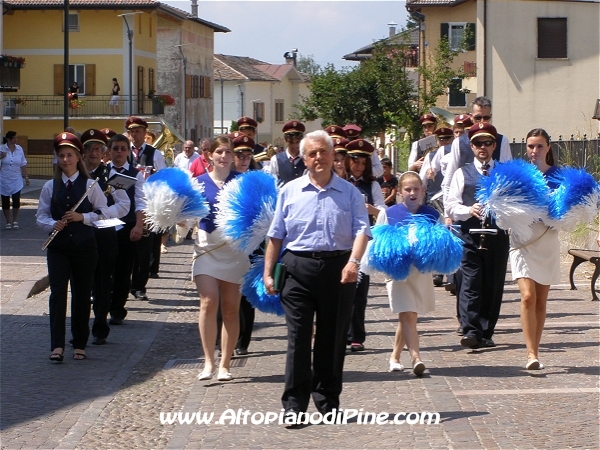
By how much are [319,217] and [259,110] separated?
10802 cm

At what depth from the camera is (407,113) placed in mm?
43906

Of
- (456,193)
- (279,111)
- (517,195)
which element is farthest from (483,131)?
(279,111)

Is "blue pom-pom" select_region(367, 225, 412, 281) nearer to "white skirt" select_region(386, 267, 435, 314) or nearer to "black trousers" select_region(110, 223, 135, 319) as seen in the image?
"white skirt" select_region(386, 267, 435, 314)

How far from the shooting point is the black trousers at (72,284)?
9.59 m

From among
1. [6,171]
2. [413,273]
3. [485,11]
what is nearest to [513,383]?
[413,273]

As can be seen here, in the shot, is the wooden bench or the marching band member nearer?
the marching band member

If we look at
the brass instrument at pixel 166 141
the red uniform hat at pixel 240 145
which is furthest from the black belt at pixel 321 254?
the brass instrument at pixel 166 141

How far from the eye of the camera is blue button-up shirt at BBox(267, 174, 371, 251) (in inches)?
281

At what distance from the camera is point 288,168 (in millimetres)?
11406

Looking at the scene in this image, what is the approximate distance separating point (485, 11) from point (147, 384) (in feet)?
112

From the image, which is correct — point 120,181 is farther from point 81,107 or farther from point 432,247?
point 81,107

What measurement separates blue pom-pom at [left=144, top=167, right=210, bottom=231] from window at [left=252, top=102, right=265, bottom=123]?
10377 centimetres

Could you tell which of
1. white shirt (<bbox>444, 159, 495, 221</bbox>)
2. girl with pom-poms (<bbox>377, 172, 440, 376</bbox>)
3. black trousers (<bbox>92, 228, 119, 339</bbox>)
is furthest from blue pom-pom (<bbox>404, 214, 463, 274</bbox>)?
black trousers (<bbox>92, 228, 119, 339</bbox>)

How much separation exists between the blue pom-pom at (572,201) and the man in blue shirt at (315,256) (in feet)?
7.59
